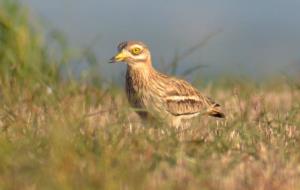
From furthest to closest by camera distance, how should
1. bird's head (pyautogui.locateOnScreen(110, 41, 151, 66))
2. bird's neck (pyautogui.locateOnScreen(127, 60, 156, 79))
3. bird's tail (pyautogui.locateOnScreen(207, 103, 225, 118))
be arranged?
bird's tail (pyautogui.locateOnScreen(207, 103, 225, 118)), bird's neck (pyautogui.locateOnScreen(127, 60, 156, 79)), bird's head (pyautogui.locateOnScreen(110, 41, 151, 66))

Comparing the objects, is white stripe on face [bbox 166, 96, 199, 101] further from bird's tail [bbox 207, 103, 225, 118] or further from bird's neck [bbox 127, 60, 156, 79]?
bird's neck [bbox 127, 60, 156, 79]

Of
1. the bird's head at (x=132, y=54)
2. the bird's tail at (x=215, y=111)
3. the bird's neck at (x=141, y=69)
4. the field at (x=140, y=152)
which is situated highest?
the bird's head at (x=132, y=54)

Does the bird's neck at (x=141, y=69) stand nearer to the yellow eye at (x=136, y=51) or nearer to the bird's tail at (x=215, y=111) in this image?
the yellow eye at (x=136, y=51)

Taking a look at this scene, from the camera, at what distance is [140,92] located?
846 centimetres

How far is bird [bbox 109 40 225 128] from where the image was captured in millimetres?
8359

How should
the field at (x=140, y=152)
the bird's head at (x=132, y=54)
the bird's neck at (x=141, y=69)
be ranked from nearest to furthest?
the field at (x=140, y=152) → the bird's head at (x=132, y=54) → the bird's neck at (x=141, y=69)

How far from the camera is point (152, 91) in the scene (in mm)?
8469

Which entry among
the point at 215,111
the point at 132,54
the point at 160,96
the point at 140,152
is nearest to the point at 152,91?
A: the point at 160,96

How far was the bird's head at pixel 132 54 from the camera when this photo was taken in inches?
334

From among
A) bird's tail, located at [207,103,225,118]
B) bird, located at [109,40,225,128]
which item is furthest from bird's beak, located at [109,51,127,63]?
bird's tail, located at [207,103,225,118]

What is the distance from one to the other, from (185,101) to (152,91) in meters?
0.41

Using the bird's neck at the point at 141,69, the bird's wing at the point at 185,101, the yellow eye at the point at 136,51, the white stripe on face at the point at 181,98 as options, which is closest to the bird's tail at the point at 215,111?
the bird's wing at the point at 185,101

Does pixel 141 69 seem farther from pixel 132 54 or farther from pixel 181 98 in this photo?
pixel 181 98

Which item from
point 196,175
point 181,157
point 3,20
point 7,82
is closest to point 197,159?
point 181,157
